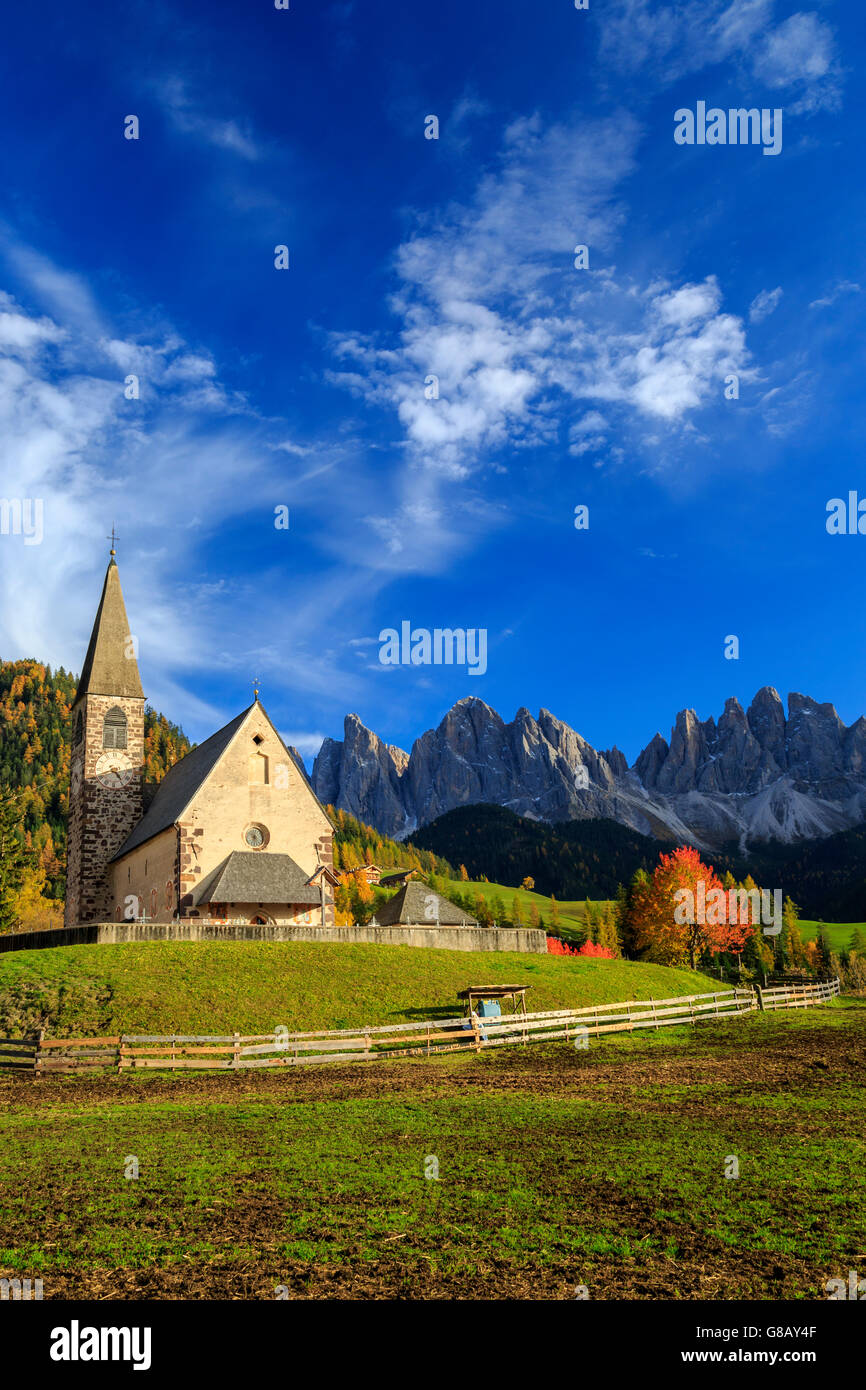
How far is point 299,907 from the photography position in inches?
1780

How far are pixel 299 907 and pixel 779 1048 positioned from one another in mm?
25444

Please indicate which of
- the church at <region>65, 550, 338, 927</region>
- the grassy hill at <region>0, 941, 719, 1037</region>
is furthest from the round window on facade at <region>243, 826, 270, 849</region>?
the grassy hill at <region>0, 941, 719, 1037</region>

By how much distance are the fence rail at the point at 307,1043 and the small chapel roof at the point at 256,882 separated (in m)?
14.1

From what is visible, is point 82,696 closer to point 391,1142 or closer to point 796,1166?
point 391,1142

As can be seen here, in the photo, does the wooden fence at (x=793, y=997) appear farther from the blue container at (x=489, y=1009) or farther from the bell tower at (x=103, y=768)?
the bell tower at (x=103, y=768)

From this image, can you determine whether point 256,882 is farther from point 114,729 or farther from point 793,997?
point 793,997

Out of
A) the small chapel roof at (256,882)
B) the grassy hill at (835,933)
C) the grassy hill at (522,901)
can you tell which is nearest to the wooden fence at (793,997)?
the small chapel roof at (256,882)

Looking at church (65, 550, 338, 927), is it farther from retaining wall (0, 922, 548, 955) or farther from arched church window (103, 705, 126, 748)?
retaining wall (0, 922, 548, 955)

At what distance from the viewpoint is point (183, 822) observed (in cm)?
4525

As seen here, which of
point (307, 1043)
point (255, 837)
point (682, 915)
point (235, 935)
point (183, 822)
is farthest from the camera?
point (682, 915)

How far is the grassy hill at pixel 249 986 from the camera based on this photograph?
29.4 metres

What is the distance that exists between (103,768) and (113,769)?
626mm

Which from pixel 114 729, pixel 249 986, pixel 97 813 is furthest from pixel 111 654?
pixel 249 986
